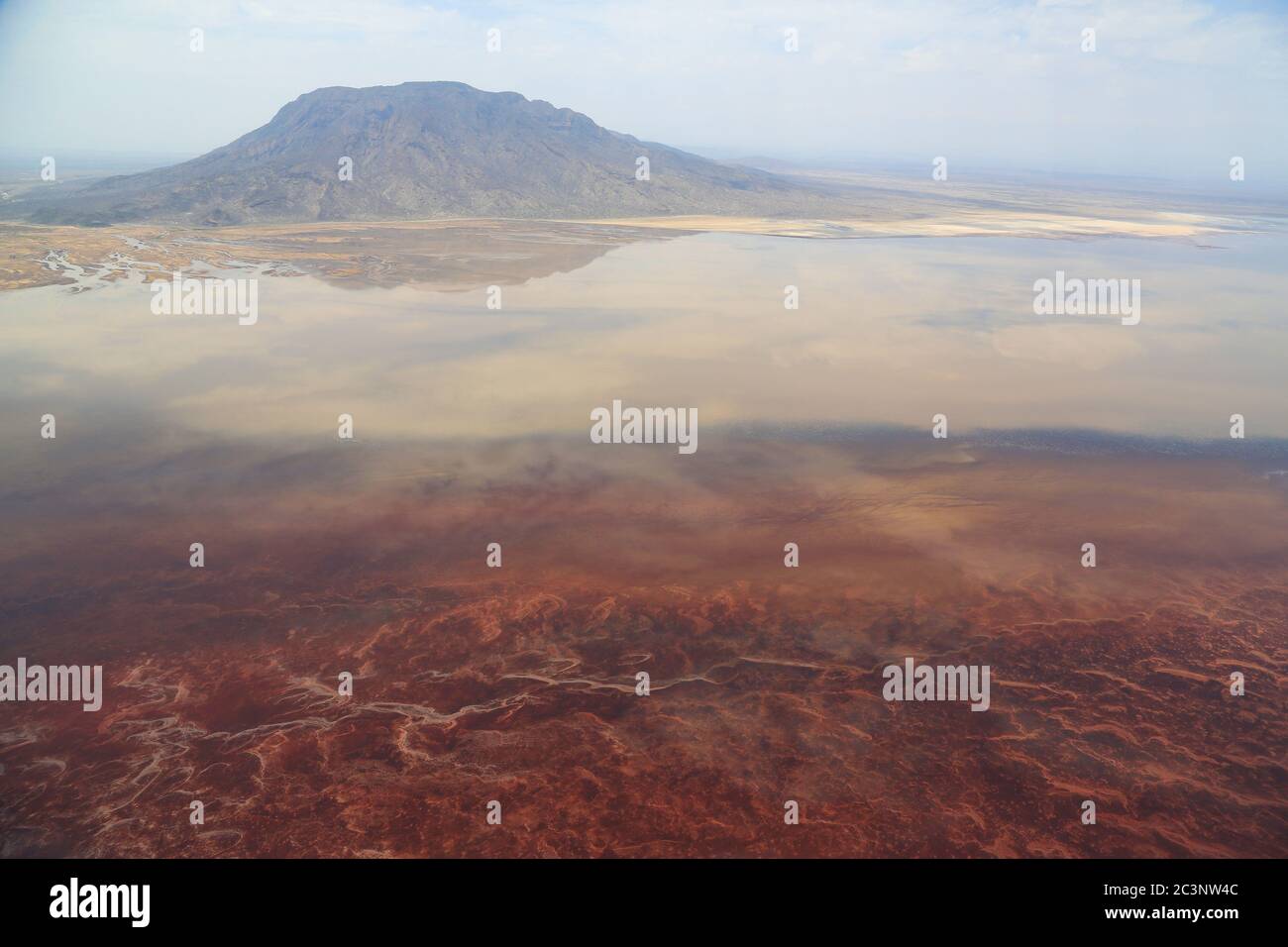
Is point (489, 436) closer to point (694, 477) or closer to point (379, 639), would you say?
point (694, 477)

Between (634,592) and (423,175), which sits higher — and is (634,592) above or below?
below

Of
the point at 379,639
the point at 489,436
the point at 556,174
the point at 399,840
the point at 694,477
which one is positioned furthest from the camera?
the point at 556,174

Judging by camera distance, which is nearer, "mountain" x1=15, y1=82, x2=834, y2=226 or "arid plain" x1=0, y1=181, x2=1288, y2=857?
"arid plain" x1=0, y1=181, x2=1288, y2=857

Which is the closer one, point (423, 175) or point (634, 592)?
point (634, 592)

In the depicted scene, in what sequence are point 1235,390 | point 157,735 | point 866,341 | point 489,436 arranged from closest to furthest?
point 157,735, point 489,436, point 1235,390, point 866,341

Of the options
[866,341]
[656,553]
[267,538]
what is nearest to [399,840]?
[656,553]

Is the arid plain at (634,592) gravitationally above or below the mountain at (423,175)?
below

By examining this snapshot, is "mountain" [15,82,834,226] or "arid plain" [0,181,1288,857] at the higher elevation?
"mountain" [15,82,834,226]

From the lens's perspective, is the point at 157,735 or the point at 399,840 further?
the point at 157,735
